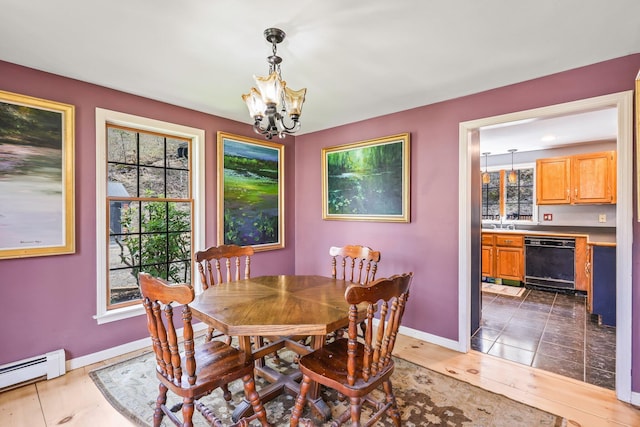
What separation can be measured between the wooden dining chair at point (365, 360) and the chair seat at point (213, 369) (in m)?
0.36

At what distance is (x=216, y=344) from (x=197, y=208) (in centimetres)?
175

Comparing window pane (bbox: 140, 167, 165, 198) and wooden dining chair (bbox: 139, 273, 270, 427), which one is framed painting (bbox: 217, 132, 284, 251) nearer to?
window pane (bbox: 140, 167, 165, 198)

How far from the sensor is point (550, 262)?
4.94m

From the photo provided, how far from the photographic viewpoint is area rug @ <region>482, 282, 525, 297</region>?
4.89 meters

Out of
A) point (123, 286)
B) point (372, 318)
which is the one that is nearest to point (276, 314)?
point (372, 318)

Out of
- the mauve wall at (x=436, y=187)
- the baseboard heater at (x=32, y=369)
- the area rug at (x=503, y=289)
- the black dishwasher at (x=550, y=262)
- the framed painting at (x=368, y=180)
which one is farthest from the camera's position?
the area rug at (x=503, y=289)

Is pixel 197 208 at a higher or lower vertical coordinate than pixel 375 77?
lower

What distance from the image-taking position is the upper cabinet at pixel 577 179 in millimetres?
4746

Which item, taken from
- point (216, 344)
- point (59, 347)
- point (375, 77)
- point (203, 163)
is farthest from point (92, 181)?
point (375, 77)

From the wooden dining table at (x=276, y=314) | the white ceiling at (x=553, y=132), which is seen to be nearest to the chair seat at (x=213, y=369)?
the wooden dining table at (x=276, y=314)

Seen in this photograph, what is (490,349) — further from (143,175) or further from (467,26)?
(143,175)

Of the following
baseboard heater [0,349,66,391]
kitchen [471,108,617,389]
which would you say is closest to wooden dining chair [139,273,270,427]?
baseboard heater [0,349,66,391]

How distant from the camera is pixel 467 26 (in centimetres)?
185

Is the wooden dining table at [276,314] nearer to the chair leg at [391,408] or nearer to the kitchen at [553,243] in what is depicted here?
the chair leg at [391,408]
